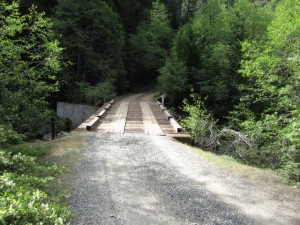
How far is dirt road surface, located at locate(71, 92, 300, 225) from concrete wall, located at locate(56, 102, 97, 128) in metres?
12.5

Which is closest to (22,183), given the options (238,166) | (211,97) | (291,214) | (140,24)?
(291,214)

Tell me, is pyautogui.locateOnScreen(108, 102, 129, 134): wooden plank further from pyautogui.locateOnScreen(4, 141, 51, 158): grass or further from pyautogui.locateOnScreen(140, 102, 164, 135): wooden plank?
pyautogui.locateOnScreen(4, 141, 51, 158): grass

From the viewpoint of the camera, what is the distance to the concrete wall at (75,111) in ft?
66.4

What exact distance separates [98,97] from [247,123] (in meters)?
12.4

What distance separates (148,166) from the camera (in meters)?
6.95

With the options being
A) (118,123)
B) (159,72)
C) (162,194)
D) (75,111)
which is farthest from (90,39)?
(162,194)

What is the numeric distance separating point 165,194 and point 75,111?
17397 mm

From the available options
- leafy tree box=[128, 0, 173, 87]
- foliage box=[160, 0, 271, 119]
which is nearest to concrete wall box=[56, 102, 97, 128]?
foliage box=[160, 0, 271, 119]

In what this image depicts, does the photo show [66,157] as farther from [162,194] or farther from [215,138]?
[215,138]

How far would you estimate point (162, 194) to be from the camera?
5.28m

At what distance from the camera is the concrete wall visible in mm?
20233

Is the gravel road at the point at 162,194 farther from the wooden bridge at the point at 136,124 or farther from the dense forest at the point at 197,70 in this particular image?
the dense forest at the point at 197,70

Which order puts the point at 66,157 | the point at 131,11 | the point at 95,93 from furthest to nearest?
the point at 131,11 → the point at 95,93 → the point at 66,157

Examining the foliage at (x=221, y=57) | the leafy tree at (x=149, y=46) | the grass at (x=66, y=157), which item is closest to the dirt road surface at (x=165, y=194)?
the grass at (x=66, y=157)
